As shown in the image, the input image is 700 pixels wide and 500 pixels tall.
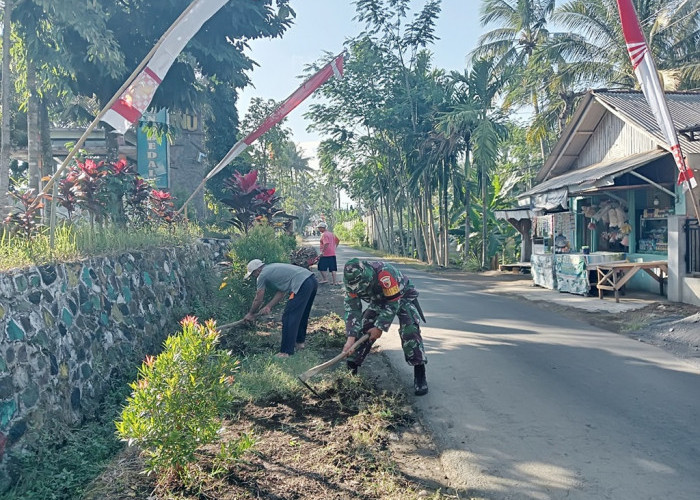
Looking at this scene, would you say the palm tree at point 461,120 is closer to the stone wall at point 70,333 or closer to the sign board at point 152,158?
the sign board at point 152,158

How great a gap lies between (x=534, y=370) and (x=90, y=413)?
4.84 m

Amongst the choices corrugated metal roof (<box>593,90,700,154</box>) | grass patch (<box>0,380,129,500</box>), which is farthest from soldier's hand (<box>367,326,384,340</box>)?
corrugated metal roof (<box>593,90,700,154</box>)

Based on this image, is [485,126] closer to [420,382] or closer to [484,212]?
[484,212]

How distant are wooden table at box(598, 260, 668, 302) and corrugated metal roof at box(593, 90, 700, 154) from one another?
8.08ft

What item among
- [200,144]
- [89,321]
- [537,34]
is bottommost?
[89,321]

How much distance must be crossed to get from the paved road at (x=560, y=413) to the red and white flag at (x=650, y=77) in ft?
10.2

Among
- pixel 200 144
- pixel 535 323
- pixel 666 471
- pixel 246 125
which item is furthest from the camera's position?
pixel 246 125

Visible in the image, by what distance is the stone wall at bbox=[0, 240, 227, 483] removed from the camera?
14.7ft

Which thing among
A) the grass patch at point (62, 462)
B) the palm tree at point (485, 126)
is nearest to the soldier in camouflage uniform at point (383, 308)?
the grass patch at point (62, 462)

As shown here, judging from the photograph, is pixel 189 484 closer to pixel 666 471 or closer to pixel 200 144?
pixel 666 471

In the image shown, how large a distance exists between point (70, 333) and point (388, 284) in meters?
3.15

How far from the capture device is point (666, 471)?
13.0ft

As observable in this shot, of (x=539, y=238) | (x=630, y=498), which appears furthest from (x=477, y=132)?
(x=630, y=498)

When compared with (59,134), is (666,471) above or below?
below
